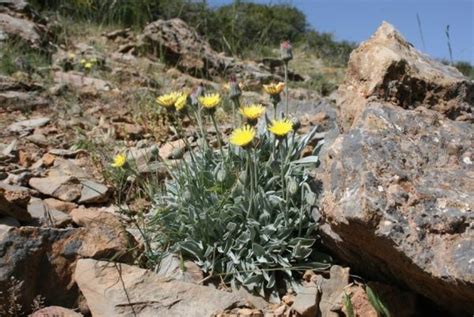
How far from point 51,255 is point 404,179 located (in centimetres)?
170

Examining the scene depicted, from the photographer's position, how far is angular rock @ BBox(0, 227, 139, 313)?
2.46 metres

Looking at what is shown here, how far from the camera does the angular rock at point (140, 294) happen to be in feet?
7.84

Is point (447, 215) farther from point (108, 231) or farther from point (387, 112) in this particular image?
point (108, 231)

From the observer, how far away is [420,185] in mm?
2342

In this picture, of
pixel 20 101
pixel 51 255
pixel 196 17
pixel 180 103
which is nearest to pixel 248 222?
pixel 180 103

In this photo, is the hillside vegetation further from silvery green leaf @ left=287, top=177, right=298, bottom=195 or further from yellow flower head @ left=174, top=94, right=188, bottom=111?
silvery green leaf @ left=287, top=177, right=298, bottom=195

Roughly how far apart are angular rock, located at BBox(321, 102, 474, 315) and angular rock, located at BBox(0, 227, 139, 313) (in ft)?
3.64

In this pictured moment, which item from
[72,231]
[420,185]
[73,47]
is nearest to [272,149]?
[420,185]

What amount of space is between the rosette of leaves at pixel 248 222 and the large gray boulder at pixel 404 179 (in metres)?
0.16

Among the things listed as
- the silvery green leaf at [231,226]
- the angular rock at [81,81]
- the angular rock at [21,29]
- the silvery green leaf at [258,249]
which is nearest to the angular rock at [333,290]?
the silvery green leaf at [258,249]

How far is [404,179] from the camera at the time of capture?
92.7 inches

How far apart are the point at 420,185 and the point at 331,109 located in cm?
273

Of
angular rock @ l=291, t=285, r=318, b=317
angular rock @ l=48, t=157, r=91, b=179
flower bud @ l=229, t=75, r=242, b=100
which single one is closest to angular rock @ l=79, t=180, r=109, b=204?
angular rock @ l=48, t=157, r=91, b=179

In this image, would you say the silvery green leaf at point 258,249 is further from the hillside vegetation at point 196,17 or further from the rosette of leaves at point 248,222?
the hillside vegetation at point 196,17
